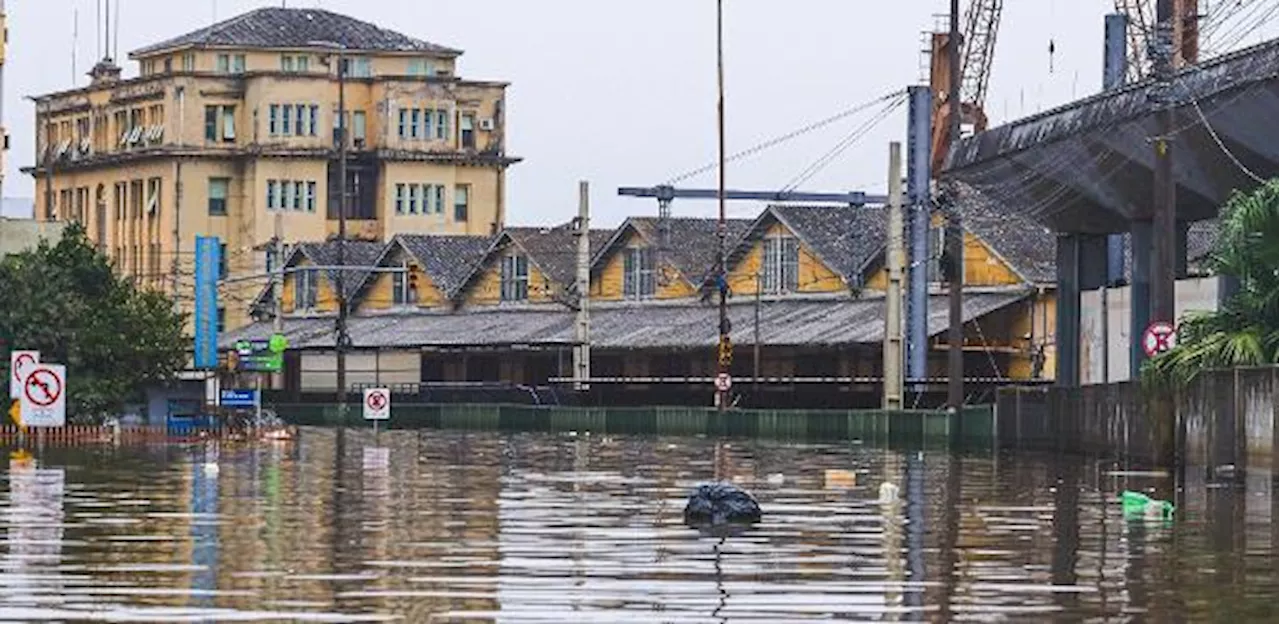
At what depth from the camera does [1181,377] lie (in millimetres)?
53625

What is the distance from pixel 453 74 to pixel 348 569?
528 ft

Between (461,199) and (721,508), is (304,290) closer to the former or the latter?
(461,199)

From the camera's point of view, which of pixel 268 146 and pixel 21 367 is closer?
pixel 21 367

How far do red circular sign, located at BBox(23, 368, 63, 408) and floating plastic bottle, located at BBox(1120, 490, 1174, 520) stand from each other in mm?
25672

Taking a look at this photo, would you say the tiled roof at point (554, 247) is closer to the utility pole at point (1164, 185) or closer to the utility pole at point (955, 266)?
the utility pole at point (955, 266)

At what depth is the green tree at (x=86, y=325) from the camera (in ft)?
291

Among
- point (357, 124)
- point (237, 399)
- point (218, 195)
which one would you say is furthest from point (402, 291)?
→ point (237, 399)

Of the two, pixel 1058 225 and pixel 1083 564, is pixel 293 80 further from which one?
pixel 1083 564

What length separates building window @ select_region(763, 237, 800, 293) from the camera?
126m

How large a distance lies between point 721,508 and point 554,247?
112m

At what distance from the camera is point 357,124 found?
17975 cm

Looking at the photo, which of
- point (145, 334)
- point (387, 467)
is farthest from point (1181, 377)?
point (145, 334)

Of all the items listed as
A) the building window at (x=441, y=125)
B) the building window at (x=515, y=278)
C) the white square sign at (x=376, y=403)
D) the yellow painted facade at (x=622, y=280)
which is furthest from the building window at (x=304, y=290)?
the white square sign at (x=376, y=403)

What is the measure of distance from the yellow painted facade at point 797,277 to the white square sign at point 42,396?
6322 centimetres
